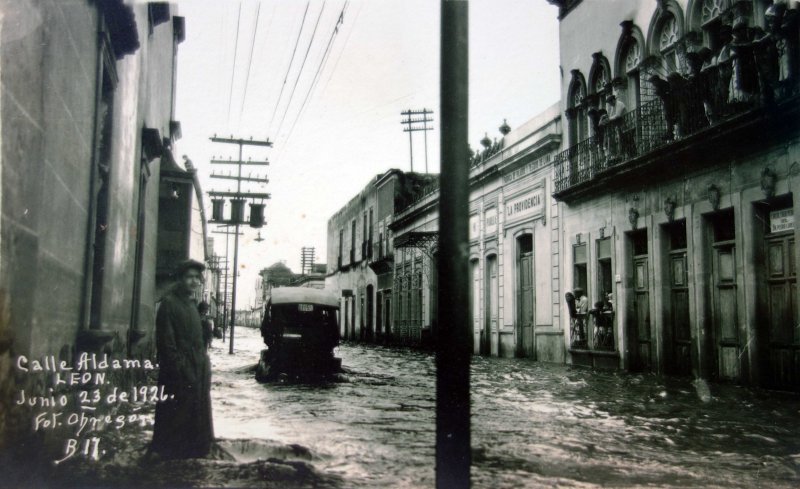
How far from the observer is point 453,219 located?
3.01 metres

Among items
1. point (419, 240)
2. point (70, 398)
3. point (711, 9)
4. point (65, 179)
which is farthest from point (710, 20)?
point (419, 240)

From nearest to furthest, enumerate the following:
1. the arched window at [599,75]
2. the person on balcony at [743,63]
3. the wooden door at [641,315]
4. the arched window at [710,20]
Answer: the person on balcony at [743,63], the arched window at [710,20], the wooden door at [641,315], the arched window at [599,75]

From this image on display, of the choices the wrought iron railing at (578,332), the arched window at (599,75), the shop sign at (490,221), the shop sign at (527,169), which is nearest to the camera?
the arched window at (599,75)

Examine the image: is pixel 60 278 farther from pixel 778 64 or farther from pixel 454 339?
pixel 778 64

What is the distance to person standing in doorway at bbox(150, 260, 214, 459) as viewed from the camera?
538 cm

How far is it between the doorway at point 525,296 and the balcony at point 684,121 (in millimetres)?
3465

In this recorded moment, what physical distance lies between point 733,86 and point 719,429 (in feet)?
23.4

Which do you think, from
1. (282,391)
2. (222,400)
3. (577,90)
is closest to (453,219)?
(222,400)

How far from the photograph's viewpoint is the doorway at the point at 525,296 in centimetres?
2075

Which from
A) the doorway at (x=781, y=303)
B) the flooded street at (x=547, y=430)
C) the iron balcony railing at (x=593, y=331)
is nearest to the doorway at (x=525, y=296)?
the iron balcony railing at (x=593, y=331)

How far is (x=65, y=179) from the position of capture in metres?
4.88

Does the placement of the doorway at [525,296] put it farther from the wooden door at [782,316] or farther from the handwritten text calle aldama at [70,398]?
the handwritten text calle aldama at [70,398]

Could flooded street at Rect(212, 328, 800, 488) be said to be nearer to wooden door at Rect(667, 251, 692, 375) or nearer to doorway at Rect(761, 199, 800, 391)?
doorway at Rect(761, 199, 800, 391)

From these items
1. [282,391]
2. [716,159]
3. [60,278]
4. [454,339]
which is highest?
[716,159]
